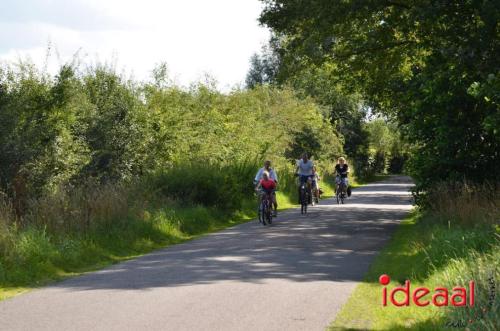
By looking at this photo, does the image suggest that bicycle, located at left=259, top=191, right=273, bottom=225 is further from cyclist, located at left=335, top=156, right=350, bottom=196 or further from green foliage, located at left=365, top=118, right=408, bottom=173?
green foliage, located at left=365, top=118, right=408, bottom=173

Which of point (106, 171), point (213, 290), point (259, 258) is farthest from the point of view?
point (106, 171)

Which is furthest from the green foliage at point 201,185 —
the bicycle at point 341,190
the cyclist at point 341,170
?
the bicycle at point 341,190

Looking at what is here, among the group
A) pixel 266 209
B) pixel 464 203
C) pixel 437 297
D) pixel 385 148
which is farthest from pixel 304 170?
pixel 385 148

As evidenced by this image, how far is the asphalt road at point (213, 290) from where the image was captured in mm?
7191

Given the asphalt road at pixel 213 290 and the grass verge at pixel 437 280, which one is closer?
the grass verge at pixel 437 280

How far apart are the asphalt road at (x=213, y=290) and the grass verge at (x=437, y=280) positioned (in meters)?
0.28

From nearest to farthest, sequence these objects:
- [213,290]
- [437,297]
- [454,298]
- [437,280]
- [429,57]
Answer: [454,298] → [437,297] → [437,280] → [213,290] → [429,57]

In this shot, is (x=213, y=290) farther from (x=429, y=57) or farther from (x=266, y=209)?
(x=429, y=57)

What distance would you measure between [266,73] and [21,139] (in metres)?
87.1

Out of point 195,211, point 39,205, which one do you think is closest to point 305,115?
point 195,211

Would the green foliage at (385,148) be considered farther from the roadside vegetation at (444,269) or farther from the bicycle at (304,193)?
the roadside vegetation at (444,269)

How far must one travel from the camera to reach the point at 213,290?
8844 mm

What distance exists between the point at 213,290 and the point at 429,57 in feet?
34.2

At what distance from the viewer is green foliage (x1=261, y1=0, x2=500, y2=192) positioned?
48.6 ft
